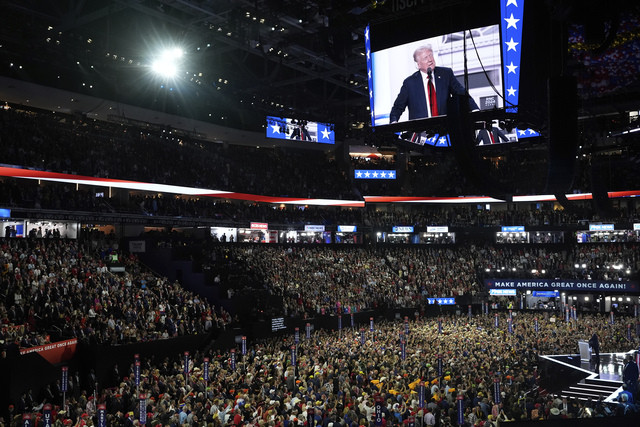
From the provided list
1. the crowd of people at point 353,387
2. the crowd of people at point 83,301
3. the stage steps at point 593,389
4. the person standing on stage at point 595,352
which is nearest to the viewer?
the crowd of people at point 353,387

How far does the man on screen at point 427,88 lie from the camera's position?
1263 centimetres

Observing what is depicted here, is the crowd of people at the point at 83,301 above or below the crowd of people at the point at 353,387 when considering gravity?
above

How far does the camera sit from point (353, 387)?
15.9 m

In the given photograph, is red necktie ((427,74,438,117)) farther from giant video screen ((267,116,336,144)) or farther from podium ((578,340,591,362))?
giant video screen ((267,116,336,144))

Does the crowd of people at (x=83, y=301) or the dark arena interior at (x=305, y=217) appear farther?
the crowd of people at (x=83, y=301)

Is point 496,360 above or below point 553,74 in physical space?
below

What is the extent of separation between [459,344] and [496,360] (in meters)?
3.53

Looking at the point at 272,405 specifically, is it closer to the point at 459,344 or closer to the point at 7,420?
the point at 7,420

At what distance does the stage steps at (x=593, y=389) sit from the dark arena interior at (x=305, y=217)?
17 centimetres

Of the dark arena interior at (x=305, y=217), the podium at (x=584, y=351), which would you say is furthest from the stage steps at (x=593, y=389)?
the podium at (x=584, y=351)

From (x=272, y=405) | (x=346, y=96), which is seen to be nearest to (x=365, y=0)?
(x=272, y=405)

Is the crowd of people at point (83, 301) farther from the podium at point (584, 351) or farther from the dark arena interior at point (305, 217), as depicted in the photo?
the podium at point (584, 351)

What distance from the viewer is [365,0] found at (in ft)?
46.2

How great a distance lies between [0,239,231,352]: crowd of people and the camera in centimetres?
2041
